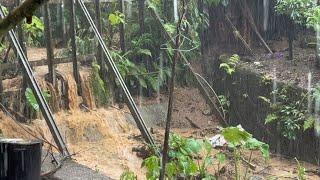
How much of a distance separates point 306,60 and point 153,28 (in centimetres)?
379

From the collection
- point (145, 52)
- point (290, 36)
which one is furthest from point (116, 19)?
point (290, 36)

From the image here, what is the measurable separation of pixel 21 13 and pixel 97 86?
763 centimetres

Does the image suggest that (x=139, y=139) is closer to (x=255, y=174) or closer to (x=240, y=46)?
(x=255, y=174)

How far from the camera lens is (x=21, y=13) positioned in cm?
172

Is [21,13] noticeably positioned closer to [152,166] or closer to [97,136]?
[152,166]

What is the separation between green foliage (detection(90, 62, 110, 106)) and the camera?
9.29 m

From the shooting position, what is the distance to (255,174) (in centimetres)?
787

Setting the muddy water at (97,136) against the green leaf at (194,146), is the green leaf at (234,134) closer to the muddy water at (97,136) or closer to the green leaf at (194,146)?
the green leaf at (194,146)

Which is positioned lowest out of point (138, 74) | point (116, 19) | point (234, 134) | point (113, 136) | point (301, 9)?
point (113, 136)

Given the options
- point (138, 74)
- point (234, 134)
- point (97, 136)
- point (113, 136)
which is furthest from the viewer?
point (138, 74)

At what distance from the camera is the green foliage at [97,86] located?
929cm

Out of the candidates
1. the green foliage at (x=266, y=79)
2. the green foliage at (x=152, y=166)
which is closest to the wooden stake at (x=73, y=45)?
the green foliage at (x=266, y=79)

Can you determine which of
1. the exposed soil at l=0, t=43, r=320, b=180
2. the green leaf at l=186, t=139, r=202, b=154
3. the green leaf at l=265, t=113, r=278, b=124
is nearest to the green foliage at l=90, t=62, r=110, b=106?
the exposed soil at l=0, t=43, r=320, b=180

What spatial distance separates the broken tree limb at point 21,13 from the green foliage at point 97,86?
755 cm
